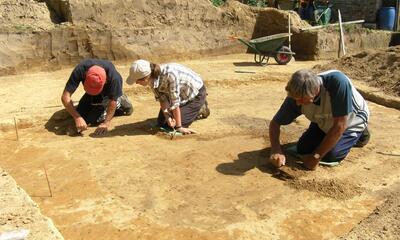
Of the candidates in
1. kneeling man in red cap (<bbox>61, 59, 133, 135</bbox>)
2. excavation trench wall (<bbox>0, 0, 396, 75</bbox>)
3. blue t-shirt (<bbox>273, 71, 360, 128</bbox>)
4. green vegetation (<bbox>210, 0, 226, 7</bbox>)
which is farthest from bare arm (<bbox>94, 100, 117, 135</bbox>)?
green vegetation (<bbox>210, 0, 226, 7</bbox>)

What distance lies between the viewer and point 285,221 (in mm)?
3357

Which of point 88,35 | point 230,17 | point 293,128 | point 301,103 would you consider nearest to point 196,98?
point 293,128

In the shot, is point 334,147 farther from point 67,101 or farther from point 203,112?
point 67,101

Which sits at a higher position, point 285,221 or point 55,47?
point 55,47

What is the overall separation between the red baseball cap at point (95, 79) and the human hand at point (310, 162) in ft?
7.48

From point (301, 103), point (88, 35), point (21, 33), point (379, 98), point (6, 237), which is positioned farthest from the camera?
point (88, 35)

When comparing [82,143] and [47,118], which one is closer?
[82,143]

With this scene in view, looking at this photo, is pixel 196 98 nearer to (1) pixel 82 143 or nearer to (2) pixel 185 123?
(2) pixel 185 123

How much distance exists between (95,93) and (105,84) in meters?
0.18

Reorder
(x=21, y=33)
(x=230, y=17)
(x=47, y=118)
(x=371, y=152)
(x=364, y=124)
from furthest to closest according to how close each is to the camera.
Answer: (x=230, y=17) → (x=21, y=33) → (x=47, y=118) → (x=371, y=152) → (x=364, y=124)

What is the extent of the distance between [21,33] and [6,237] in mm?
6119

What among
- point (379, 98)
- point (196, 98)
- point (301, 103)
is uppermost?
point (301, 103)

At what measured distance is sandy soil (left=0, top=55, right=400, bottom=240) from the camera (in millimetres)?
3299

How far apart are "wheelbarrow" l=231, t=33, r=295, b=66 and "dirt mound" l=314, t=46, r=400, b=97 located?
3.78 ft
